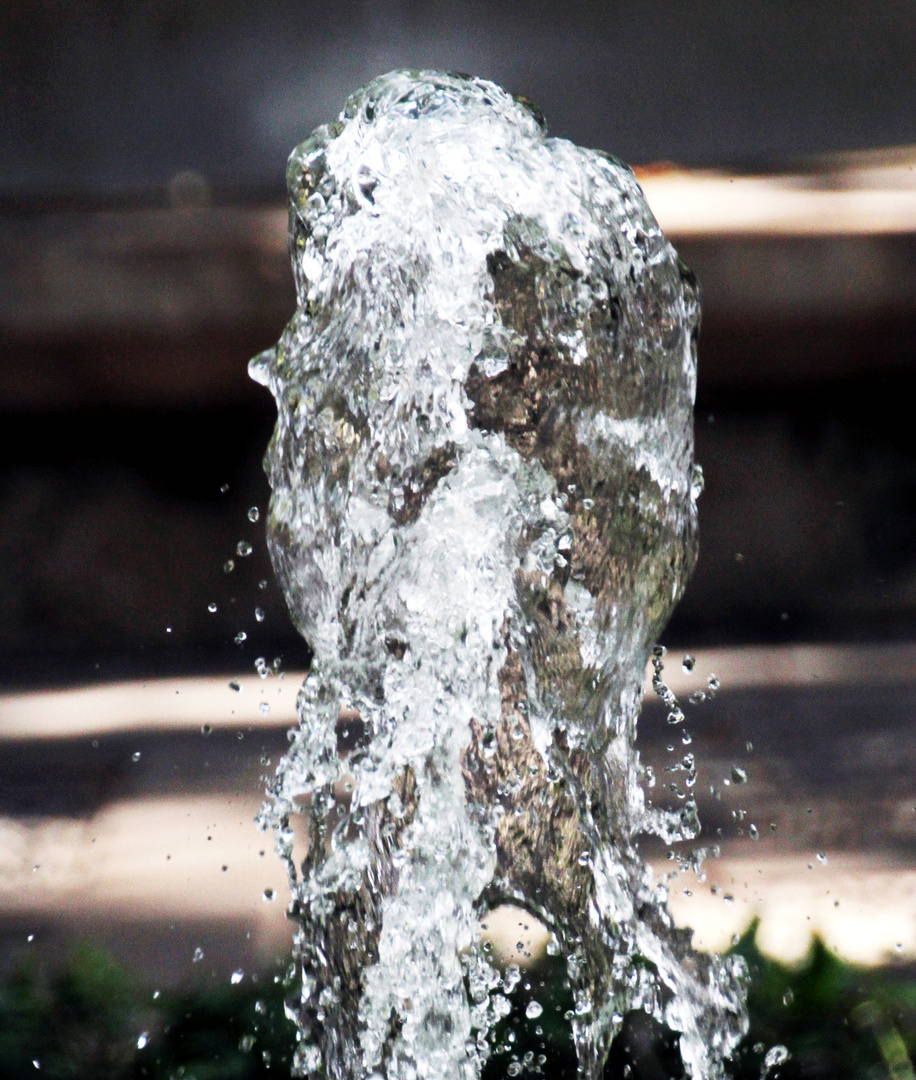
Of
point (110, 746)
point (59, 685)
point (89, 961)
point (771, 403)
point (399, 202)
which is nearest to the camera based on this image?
point (399, 202)

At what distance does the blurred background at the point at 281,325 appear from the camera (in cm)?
262

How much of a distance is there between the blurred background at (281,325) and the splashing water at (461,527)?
41.5 inches

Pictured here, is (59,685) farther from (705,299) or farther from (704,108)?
(704,108)

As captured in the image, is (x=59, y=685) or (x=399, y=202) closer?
(x=399, y=202)

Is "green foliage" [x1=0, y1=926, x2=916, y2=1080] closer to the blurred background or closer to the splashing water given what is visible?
the splashing water

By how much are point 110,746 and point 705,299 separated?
4.64 ft

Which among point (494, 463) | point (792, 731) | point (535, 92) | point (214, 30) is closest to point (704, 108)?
point (535, 92)

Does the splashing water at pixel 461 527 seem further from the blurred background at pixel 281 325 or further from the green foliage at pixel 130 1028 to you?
the blurred background at pixel 281 325

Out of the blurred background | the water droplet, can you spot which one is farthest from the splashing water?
the blurred background

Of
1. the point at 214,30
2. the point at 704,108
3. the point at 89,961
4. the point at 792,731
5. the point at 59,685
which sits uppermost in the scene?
the point at 214,30

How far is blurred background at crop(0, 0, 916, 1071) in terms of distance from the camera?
8.61 feet

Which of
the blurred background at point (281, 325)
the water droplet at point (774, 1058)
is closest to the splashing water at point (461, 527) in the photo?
the water droplet at point (774, 1058)

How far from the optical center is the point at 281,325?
2.70 m

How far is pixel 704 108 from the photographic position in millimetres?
2902
